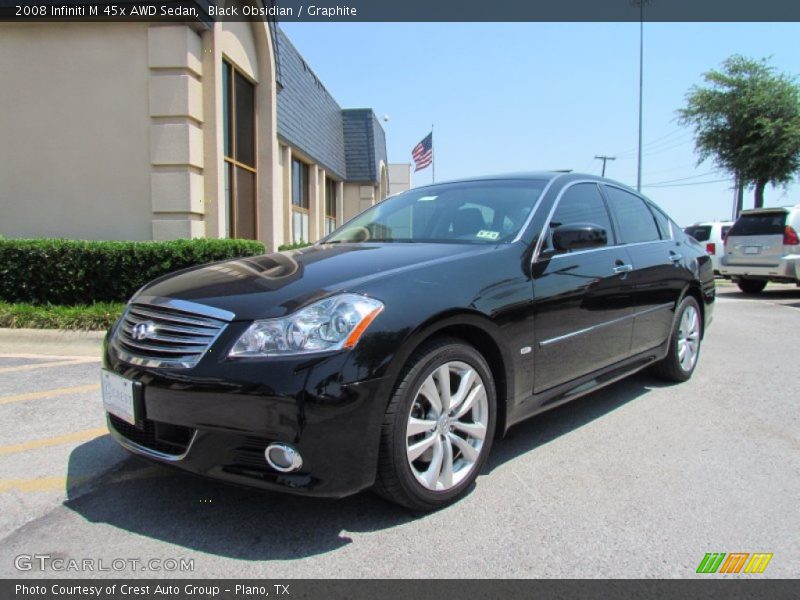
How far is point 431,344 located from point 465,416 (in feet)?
1.48

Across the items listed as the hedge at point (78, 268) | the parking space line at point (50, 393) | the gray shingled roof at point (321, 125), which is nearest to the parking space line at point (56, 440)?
the parking space line at point (50, 393)

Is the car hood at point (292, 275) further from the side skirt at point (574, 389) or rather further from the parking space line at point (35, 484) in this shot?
the parking space line at point (35, 484)

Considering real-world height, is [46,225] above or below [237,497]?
above

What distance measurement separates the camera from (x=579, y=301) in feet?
11.4

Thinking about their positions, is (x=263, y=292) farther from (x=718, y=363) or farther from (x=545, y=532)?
(x=718, y=363)

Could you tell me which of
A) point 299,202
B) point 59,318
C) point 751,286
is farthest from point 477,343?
point 299,202

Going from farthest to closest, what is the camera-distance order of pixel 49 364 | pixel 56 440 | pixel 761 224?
pixel 761 224
pixel 49 364
pixel 56 440

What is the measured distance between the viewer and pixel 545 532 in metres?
2.54

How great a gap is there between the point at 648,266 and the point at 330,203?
62.4 ft

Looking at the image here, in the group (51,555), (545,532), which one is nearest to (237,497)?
(51,555)

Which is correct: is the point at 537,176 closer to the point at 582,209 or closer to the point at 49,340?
the point at 582,209

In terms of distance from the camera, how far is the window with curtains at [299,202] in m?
16.4

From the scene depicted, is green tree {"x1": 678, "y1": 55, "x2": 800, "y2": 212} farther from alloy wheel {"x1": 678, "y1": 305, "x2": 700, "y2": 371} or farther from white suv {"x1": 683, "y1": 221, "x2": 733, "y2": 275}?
alloy wheel {"x1": 678, "y1": 305, "x2": 700, "y2": 371}

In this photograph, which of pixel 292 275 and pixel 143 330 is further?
pixel 292 275
